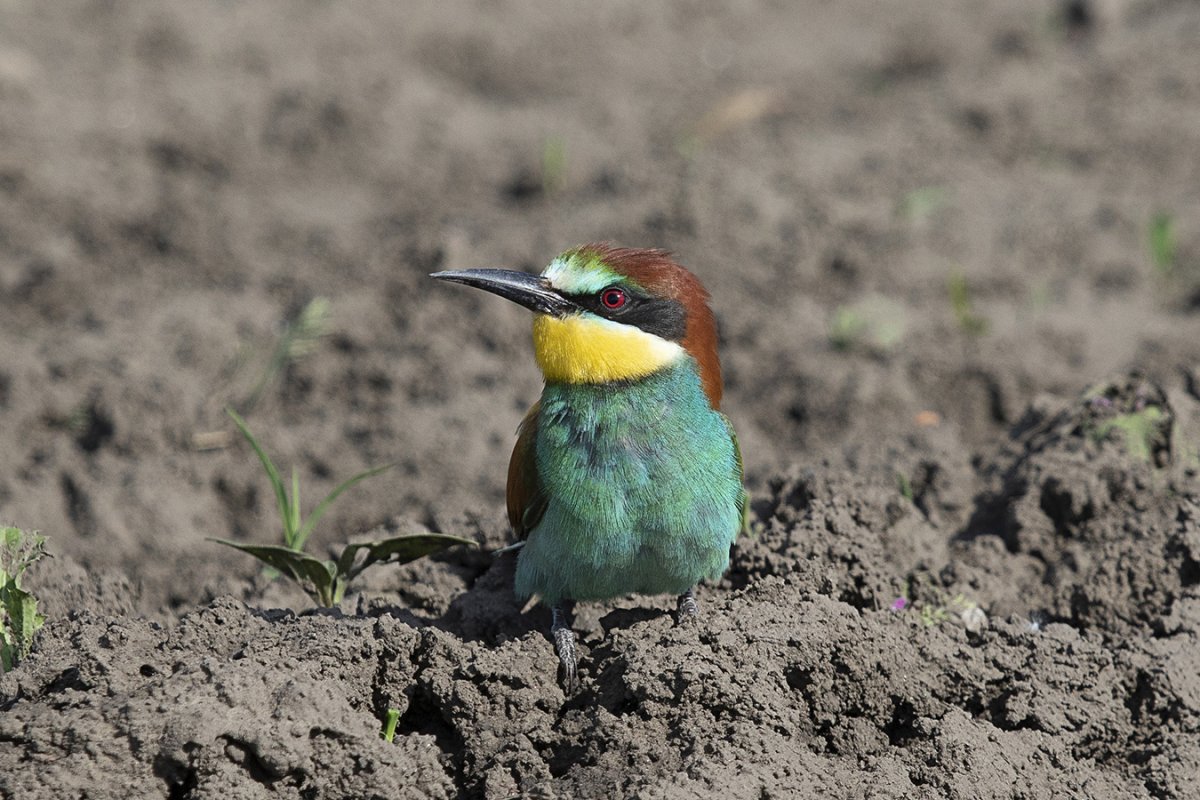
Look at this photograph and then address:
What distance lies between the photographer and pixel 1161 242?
5.87 meters

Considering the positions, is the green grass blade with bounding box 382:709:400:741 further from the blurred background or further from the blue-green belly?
the blurred background

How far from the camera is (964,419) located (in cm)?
538

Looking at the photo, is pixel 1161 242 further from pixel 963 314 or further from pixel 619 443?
pixel 619 443

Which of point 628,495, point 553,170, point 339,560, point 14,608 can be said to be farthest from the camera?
point 553,170

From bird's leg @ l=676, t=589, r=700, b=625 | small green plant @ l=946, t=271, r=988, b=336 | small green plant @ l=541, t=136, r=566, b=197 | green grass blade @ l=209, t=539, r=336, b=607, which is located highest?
small green plant @ l=541, t=136, r=566, b=197

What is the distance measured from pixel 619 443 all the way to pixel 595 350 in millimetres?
274

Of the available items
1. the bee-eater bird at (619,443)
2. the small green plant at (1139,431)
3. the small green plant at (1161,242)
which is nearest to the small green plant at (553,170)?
the small green plant at (1161,242)

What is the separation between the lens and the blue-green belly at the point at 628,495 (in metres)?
3.50

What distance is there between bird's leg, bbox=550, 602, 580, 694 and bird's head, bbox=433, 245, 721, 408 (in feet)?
1.96

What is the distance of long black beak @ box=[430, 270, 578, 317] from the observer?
12.3 feet

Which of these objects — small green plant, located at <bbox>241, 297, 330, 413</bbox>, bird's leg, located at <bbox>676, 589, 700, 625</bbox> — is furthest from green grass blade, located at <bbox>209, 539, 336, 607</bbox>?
small green plant, located at <bbox>241, 297, 330, 413</bbox>

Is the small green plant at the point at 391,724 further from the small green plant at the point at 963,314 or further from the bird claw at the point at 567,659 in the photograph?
the small green plant at the point at 963,314

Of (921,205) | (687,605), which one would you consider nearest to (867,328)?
(921,205)

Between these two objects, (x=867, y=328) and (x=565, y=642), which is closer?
(x=565, y=642)
